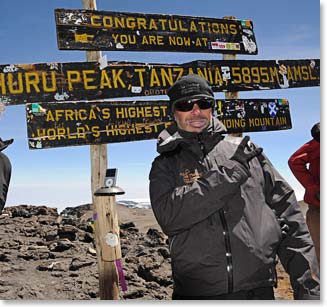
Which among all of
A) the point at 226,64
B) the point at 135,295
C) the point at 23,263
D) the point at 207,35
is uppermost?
the point at 207,35

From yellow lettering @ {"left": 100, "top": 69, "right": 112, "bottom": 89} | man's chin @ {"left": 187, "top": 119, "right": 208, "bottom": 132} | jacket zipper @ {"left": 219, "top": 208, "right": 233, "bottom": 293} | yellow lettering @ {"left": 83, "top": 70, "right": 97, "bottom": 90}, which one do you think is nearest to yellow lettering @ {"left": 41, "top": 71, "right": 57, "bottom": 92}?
yellow lettering @ {"left": 83, "top": 70, "right": 97, "bottom": 90}

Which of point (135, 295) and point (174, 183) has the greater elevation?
point (174, 183)

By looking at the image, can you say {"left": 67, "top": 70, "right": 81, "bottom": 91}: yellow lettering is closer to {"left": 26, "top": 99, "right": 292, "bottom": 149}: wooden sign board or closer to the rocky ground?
{"left": 26, "top": 99, "right": 292, "bottom": 149}: wooden sign board

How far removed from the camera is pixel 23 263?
24.1 feet

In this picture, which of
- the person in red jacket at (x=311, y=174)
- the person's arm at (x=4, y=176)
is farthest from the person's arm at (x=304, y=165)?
the person's arm at (x=4, y=176)

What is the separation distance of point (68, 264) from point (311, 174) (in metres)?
4.60

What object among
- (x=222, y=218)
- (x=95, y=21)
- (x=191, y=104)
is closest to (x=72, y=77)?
(x=95, y=21)

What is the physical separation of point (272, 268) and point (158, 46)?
3.38m

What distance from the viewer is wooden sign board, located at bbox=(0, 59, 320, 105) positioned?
428cm

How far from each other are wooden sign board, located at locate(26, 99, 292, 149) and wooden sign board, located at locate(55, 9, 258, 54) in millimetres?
698

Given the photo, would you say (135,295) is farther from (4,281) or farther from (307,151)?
(307,151)

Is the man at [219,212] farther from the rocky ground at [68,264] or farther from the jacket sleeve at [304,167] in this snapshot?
the rocky ground at [68,264]

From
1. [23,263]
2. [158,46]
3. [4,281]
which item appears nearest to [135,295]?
[4,281]

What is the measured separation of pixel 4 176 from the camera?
3484 mm
